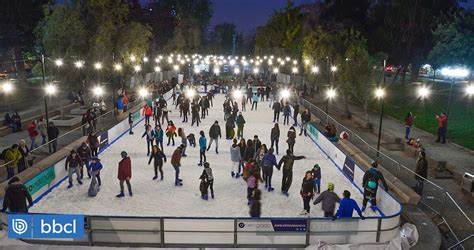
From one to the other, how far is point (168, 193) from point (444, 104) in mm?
30759

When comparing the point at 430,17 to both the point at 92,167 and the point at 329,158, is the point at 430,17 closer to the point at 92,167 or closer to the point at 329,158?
the point at 329,158

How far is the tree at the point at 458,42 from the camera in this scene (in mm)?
29203

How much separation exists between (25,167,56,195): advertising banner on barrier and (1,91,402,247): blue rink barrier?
6.96ft

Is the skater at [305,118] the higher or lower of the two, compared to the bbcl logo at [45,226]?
higher

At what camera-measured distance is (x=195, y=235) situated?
834cm

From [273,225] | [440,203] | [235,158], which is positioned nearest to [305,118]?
[235,158]

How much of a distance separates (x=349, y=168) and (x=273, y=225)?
6356 mm

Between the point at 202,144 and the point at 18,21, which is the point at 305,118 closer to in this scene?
the point at 202,144

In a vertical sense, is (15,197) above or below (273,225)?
above

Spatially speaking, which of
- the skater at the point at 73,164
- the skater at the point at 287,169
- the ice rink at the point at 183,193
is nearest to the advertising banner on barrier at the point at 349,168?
the ice rink at the point at 183,193

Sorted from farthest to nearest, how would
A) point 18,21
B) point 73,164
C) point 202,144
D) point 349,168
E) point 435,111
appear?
point 18,21
point 435,111
point 202,144
point 349,168
point 73,164

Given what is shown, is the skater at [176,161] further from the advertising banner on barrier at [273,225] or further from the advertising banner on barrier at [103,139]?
the advertising banner on barrier at [103,139]

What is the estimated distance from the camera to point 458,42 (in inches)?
1154

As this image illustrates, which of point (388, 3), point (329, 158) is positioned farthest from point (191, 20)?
point (329, 158)
